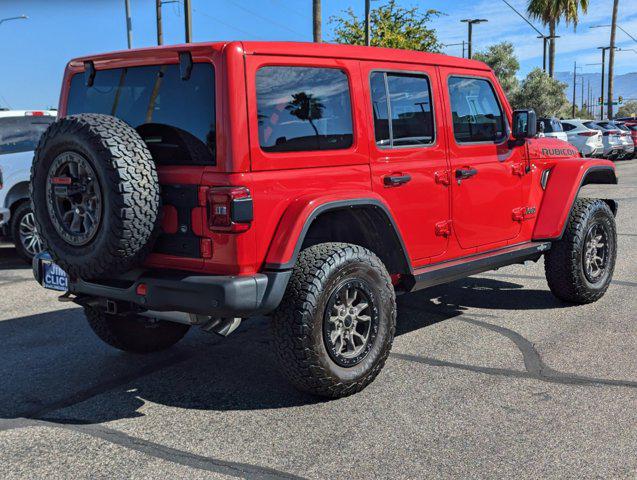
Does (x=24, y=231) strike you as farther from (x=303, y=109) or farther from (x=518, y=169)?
(x=518, y=169)

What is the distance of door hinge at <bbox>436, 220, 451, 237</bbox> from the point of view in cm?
492

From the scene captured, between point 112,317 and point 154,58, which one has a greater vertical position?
point 154,58

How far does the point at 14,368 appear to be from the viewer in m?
4.80

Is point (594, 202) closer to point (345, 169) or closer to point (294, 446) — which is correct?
point (345, 169)

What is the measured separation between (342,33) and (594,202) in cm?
2862

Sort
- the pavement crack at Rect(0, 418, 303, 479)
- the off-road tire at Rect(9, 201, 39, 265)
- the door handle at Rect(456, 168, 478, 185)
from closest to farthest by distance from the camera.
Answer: the pavement crack at Rect(0, 418, 303, 479)
the door handle at Rect(456, 168, 478, 185)
the off-road tire at Rect(9, 201, 39, 265)

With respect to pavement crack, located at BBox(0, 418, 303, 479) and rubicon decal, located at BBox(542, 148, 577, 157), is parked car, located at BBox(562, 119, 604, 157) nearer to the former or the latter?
rubicon decal, located at BBox(542, 148, 577, 157)

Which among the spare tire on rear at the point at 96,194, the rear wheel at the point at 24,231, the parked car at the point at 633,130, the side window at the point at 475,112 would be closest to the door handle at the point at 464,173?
the side window at the point at 475,112

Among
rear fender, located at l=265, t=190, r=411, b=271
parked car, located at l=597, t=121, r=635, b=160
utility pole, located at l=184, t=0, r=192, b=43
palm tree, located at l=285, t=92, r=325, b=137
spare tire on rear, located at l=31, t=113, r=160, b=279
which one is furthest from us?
parked car, located at l=597, t=121, r=635, b=160

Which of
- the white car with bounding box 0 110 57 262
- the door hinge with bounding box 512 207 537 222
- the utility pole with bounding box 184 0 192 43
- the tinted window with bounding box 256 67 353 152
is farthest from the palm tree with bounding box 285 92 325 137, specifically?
the utility pole with bounding box 184 0 192 43

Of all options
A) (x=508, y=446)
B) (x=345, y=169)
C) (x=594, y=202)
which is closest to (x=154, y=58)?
(x=345, y=169)

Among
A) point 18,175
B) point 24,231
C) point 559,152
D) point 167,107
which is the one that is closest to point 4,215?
point 24,231

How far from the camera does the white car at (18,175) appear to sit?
873 centimetres

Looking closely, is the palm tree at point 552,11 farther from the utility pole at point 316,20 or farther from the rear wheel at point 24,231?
the rear wheel at point 24,231
